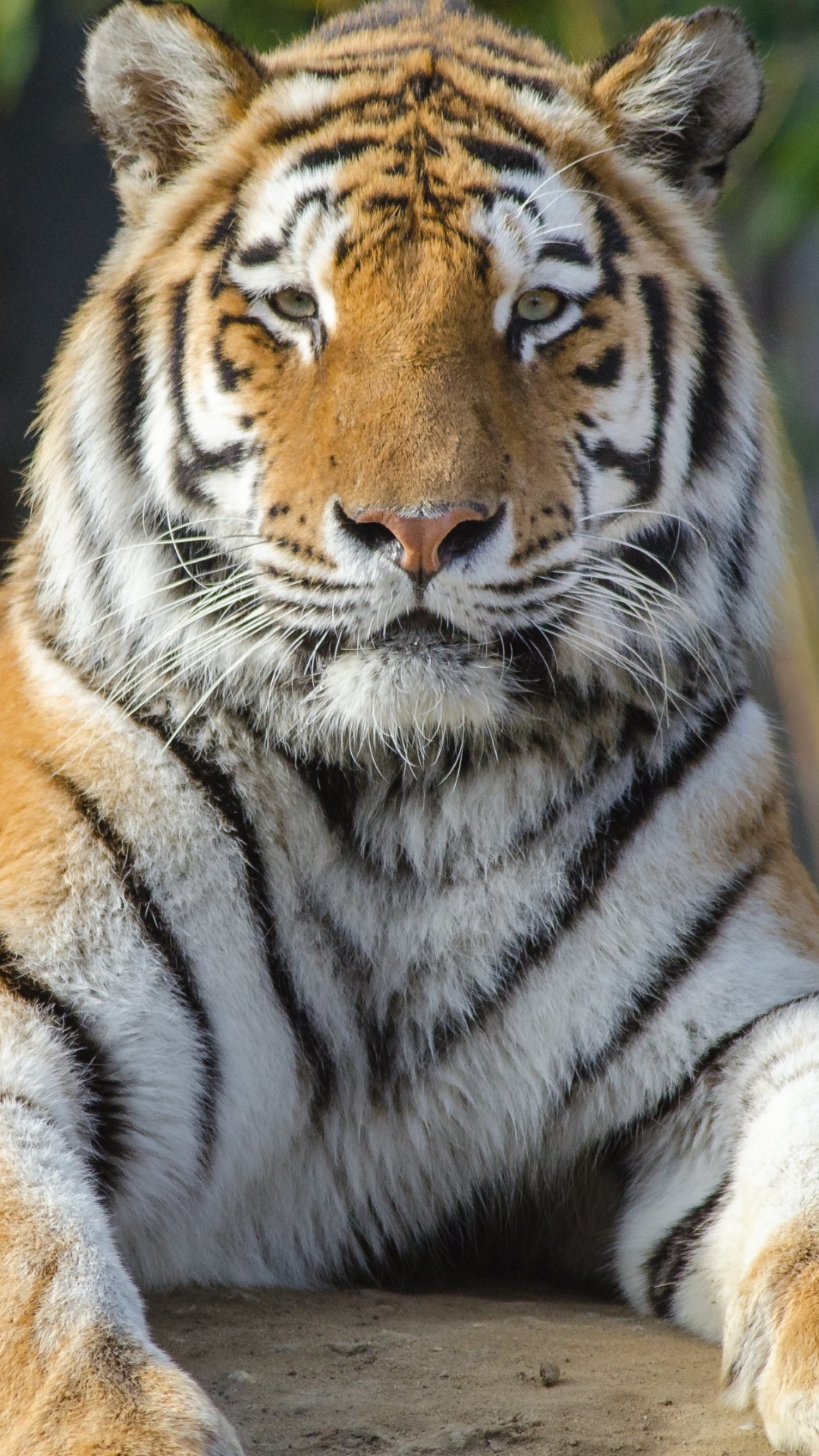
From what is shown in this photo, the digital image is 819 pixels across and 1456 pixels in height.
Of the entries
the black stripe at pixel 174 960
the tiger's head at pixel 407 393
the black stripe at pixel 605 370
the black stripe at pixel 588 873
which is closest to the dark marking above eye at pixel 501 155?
the tiger's head at pixel 407 393

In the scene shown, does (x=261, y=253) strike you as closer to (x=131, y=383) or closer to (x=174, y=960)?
(x=131, y=383)

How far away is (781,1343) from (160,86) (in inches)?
58.3

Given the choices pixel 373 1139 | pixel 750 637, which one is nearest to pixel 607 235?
pixel 750 637

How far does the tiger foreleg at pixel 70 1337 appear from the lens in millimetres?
1238

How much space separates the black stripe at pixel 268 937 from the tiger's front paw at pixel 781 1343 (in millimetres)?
488

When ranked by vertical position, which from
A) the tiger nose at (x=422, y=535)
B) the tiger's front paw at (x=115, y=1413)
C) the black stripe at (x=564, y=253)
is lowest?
the tiger's front paw at (x=115, y=1413)

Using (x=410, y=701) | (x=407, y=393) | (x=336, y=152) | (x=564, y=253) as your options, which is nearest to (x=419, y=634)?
(x=410, y=701)

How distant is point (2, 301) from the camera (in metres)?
5.57

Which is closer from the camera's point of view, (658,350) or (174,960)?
(174,960)

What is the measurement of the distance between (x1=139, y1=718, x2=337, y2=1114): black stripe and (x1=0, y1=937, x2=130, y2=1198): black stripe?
0.22m

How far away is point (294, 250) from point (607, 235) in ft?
1.18

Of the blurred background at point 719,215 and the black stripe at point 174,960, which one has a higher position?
the blurred background at point 719,215

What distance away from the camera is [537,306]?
179 cm

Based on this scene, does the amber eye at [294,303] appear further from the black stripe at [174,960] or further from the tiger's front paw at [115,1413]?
the tiger's front paw at [115,1413]
